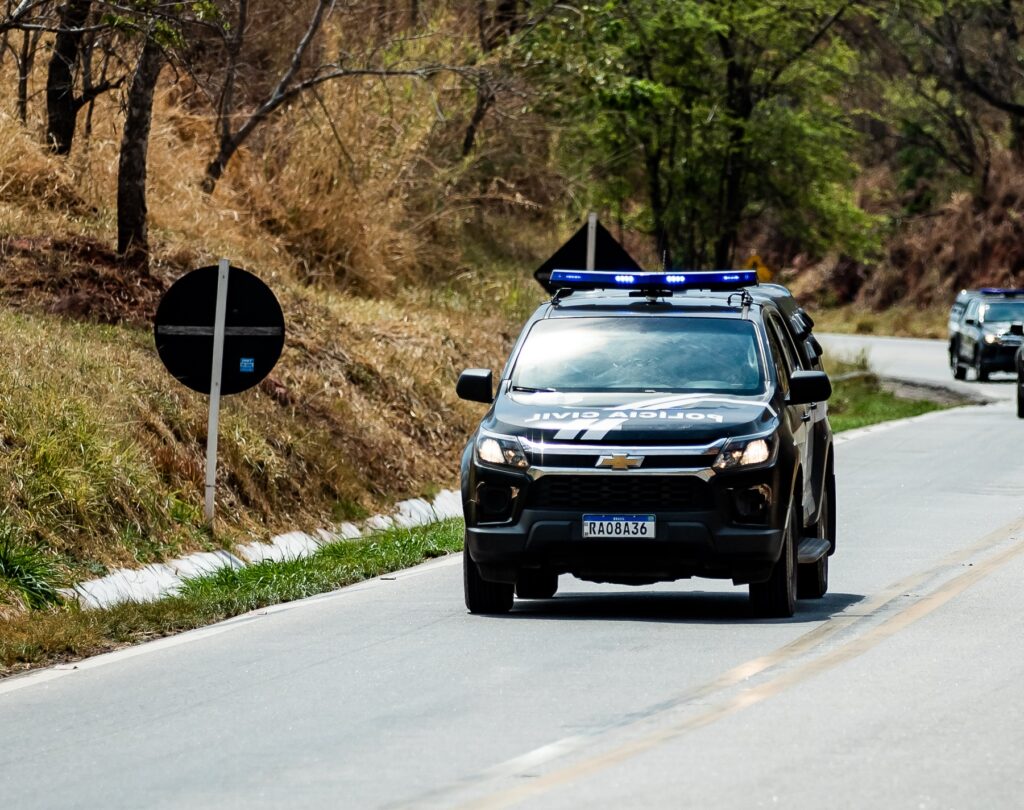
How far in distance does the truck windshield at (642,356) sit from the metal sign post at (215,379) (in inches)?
156

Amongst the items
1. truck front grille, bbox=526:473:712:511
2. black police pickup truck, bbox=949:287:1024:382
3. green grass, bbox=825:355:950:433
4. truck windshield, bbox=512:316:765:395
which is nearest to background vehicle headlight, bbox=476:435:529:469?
truck front grille, bbox=526:473:712:511

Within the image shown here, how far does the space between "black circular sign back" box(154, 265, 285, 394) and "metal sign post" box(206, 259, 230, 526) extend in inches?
2.5

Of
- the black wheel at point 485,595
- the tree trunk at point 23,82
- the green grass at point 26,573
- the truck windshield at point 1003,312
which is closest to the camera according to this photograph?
the black wheel at point 485,595

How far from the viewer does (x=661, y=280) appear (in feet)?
43.7

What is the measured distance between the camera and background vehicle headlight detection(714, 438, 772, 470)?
11836 millimetres

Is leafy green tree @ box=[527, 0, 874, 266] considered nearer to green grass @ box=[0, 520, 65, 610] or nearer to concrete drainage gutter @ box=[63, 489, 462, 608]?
concrete drainage gutter @ box=[63, 489, 462, 608]

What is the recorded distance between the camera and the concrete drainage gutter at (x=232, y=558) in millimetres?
14016

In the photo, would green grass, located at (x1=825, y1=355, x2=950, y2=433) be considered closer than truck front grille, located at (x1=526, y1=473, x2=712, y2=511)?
No

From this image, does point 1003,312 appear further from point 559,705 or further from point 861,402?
point 559,705

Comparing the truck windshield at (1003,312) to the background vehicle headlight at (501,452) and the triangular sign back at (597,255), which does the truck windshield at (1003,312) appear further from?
the background vehicle headlight at (501,452)

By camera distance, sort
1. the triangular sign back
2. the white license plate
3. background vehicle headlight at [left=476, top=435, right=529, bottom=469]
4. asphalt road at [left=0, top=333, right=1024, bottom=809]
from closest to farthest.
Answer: asphalt road at [left=0, top=333, right=1024, bottom=809]
the white license plate
background vehicle headlight at [left=476, top=435, right=529, bottom=469]
the triangular sign back

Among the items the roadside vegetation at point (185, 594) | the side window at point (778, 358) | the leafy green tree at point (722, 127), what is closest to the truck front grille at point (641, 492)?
the side window at point (778, 358)

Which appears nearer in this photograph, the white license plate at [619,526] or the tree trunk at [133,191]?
the white license plate at [619,526]

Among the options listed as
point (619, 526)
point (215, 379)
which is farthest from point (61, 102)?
point (619, 526)
